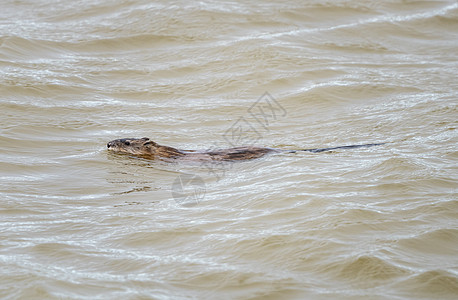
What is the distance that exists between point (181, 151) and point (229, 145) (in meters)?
0.80

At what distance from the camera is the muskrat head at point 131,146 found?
7.48m

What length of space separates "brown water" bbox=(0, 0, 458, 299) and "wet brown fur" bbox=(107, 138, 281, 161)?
0.15m

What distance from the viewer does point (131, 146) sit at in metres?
7.57

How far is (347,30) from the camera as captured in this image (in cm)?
1210

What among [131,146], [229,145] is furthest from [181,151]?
[229,145]

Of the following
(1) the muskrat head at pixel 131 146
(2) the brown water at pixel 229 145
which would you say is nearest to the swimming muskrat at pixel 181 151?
(1) the muskrat head at pixel 131 146

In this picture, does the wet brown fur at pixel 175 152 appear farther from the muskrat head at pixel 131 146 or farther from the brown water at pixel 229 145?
the brown water at pixel 229 145

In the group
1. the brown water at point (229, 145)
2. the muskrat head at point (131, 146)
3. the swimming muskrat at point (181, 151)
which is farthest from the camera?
the muskrat head at point (131, 146)

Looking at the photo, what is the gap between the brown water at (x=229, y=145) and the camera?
4.72 meters

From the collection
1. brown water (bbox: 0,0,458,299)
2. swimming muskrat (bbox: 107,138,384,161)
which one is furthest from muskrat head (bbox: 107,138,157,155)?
brown water (bbox: 0,0,458,299)

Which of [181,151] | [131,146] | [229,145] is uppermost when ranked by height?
[131,146]

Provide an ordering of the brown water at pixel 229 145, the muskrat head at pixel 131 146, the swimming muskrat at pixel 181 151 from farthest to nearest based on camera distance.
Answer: the muskrat head at pixel 131 146 → the swimming muskrat at pixel 181 151 → the brown water at pixel 229 145

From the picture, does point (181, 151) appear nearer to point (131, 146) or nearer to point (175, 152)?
point (175, 152)

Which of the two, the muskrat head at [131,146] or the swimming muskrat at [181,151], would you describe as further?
the muskrat head at [131,146]
